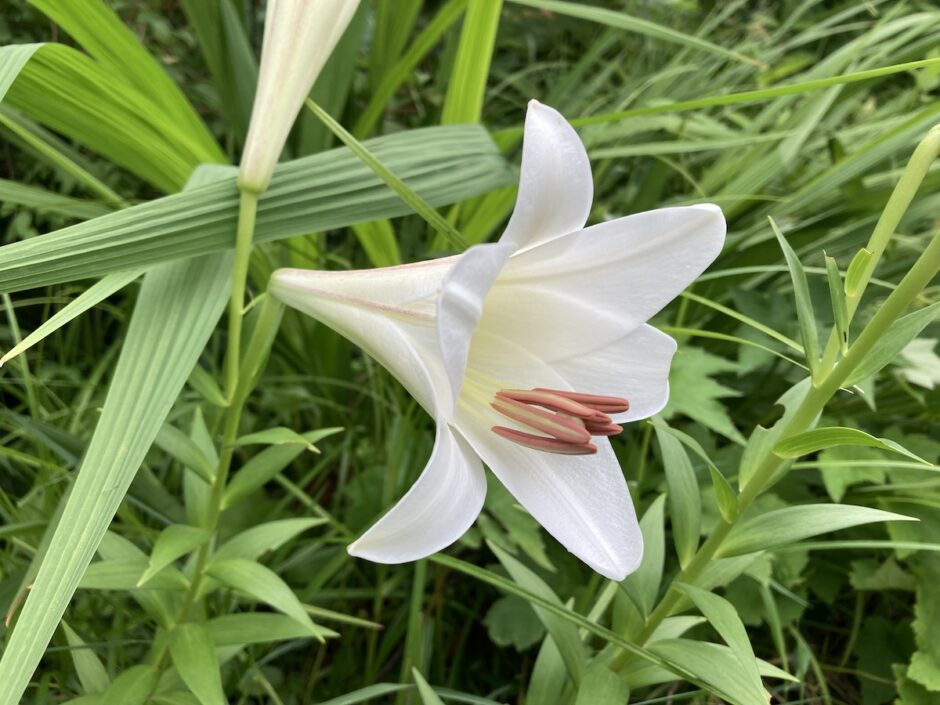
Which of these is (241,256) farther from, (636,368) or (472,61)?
(472,61)

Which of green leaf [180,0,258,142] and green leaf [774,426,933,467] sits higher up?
green leaf [180,0,258,142]

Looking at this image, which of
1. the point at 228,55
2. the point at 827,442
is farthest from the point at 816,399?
the point at 228,55

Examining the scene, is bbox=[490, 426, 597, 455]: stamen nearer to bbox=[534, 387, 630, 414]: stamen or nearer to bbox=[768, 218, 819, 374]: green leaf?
bbox=[534, 387, 630, 414]: stamen

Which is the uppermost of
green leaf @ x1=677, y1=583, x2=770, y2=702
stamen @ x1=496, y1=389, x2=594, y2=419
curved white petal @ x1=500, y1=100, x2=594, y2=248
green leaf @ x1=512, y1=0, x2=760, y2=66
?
green leaf @ x1=512, y1=0, x2=760, y2=66

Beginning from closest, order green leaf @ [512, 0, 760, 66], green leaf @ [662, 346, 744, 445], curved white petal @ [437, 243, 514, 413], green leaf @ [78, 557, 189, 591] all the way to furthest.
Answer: curved white petal @ [437, 243, 514, 413]
green leaf @ [78, 557, 189, 591]
green leaf @ [662, 346, 744, 445]
green leaf @ [512, 0, 760, 66]

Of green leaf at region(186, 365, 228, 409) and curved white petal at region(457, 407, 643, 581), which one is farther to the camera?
green leaf at region(186, 365, 228, 409)

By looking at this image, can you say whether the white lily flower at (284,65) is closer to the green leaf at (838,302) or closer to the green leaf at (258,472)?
the green leaf at (258,472)

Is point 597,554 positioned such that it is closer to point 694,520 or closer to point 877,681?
point 694,520

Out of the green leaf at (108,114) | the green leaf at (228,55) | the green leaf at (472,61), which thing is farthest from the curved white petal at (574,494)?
the green leaf at (228,55)

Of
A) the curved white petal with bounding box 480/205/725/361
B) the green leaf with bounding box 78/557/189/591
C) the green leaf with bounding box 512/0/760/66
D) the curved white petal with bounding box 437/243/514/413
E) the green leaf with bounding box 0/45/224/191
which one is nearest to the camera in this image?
the curved white petal with bounding box 437/243/514/413

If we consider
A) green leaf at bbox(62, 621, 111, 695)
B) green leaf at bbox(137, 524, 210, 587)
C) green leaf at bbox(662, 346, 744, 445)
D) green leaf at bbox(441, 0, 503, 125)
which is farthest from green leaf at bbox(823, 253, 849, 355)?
green leaf at bbox(441, 0, 503, 125)
